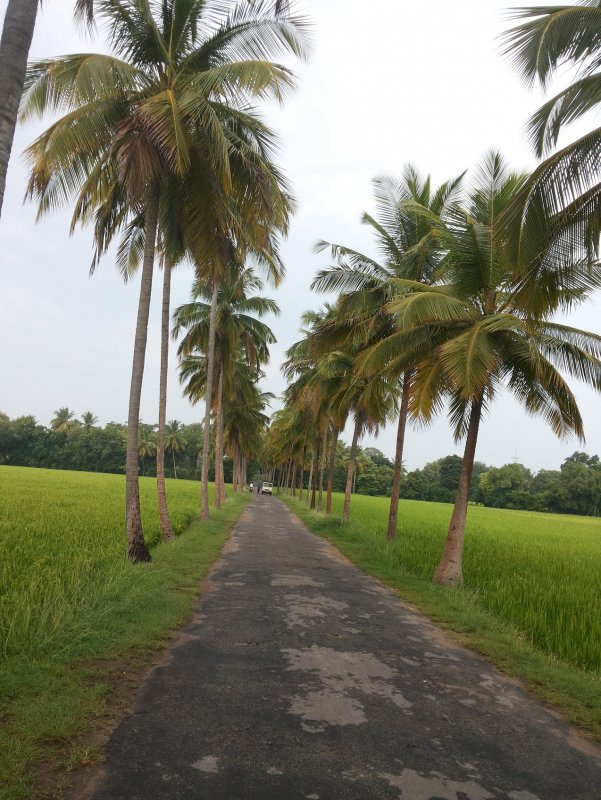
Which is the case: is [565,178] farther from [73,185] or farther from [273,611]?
[73,185]

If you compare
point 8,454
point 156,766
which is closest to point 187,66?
point 156,766

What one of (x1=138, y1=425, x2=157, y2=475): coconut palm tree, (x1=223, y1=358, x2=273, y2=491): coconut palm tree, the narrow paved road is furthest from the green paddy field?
(x1=138, y1=425, x2=157, y2=475): coconut palm tree

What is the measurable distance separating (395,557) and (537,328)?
5456mm

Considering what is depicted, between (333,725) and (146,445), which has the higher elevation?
(146,445)

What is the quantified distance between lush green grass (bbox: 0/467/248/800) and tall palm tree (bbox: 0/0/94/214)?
3.54m

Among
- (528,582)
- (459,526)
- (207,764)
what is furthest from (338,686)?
(528,582)

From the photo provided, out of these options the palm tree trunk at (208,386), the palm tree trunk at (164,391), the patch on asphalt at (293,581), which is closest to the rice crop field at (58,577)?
the palm tree trunk at (164,391)

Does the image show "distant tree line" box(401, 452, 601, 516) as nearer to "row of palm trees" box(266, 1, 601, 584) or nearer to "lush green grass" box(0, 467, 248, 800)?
"row of palm trees" box(266, 1, 601, 584)

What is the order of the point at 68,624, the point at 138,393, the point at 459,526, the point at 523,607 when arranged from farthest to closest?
1. the point at 459,526
2. the point at 138,393
3. the point at 523,607
4. the point at 68,624

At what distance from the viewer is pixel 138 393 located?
8852 mm

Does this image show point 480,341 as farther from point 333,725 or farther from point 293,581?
point 333,725

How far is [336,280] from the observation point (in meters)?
14.0

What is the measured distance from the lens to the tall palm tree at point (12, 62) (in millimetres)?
3895

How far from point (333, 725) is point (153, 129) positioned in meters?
7.25
